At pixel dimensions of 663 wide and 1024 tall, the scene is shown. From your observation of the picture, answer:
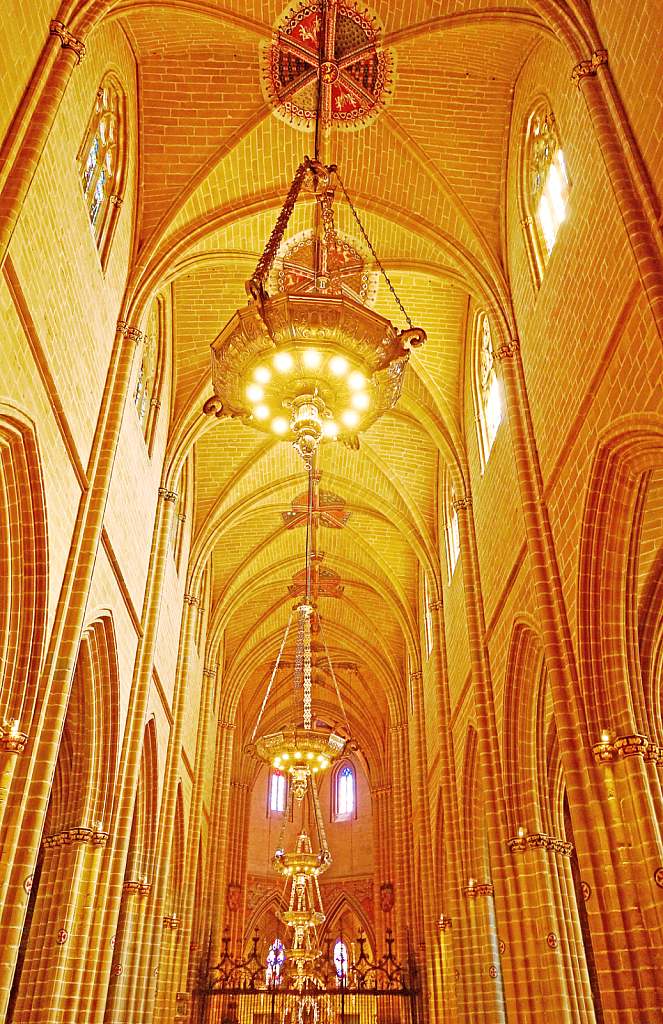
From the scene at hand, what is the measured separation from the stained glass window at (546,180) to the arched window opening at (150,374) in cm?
624

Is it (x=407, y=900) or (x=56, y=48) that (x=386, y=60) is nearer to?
(x=56, y=48)

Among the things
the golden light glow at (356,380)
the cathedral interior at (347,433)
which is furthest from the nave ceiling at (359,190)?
the golden light glow at (356,380)

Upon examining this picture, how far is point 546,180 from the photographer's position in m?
11.3

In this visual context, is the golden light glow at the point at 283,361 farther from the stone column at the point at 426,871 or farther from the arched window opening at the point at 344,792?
the arched window opening at the point at 344,792

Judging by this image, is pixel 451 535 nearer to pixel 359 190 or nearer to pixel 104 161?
pixel 359 190

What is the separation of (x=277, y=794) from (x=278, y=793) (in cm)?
6

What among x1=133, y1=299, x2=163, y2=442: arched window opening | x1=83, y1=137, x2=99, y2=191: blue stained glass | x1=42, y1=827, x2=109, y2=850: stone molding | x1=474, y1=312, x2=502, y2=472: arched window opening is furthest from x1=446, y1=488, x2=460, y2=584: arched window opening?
x1=83, y1=137, x2=99, y2=191: blue stained glass

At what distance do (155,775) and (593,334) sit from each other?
35.8 ft

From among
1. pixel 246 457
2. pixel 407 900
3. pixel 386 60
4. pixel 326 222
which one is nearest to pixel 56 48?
pixel 326 222

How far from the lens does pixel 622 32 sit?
8.40 m

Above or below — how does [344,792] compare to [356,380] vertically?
above

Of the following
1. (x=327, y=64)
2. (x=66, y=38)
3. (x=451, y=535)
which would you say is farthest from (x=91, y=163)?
(x=451, y=535)

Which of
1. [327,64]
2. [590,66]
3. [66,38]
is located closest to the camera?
[590,66]

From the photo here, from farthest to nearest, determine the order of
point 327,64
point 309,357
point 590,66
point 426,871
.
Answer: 1. point 426,871
2. point 327,64
3. point 590,66
4. point 309,357
